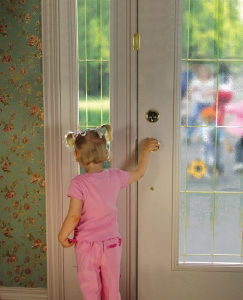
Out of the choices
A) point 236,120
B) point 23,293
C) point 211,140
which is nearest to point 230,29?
point 236,120

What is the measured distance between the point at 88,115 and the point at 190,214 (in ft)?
2.53

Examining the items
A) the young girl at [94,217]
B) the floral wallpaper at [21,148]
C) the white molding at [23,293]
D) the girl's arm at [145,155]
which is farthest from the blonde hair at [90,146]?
the white molding at [23,293]

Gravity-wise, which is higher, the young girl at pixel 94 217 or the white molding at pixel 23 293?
the young girl at pixel 94 217

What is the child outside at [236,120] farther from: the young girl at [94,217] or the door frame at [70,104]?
the young girl at [94,217]

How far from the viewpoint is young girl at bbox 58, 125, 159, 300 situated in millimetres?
1787

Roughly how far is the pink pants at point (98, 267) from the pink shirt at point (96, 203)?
0.04m

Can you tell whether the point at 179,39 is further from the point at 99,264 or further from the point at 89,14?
the point at 99,264

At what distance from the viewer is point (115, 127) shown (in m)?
2.21

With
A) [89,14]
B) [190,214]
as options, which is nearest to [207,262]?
[190,214]

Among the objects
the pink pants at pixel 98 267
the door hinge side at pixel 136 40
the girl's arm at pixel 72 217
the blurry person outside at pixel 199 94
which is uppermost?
the door hinge side at pixel 136 40

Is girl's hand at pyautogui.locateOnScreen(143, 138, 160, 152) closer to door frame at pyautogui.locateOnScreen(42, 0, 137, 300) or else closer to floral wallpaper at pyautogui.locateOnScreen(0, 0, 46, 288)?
door frame at pyautogui.locateOnScreen(42, 0, 137, 300)

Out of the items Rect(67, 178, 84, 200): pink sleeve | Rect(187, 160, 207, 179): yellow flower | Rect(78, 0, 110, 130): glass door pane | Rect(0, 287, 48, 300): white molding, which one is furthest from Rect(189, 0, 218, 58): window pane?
Rect(0, 287, 48, 300): white molding

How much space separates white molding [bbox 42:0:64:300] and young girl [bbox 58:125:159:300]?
42 centimetres

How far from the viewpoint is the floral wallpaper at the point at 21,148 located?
220 centimetres
